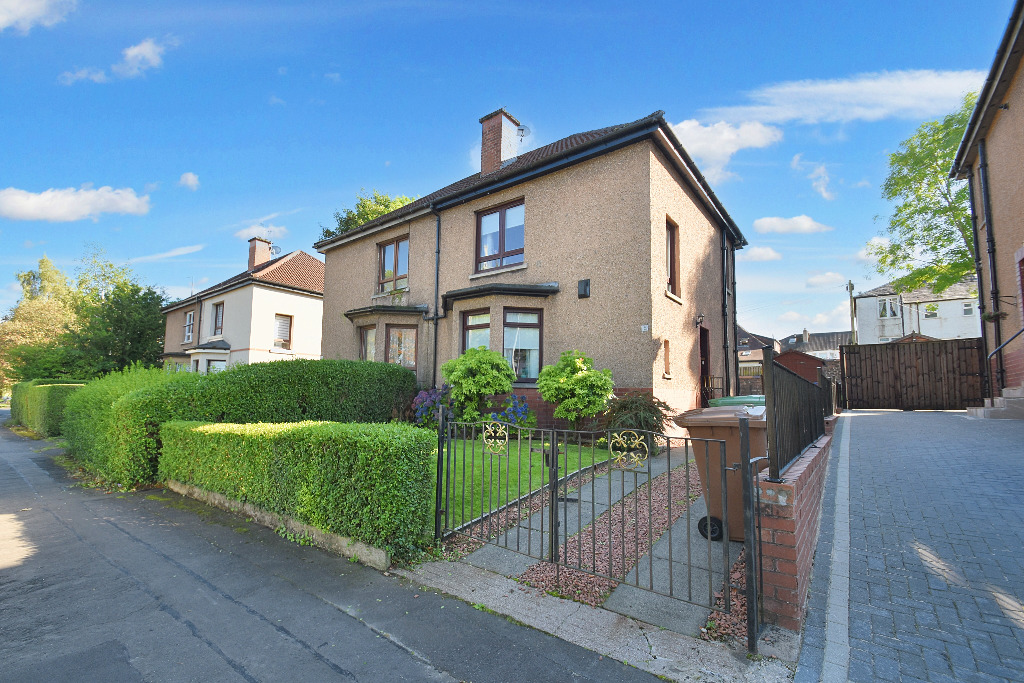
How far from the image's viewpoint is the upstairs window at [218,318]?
25.2 metres

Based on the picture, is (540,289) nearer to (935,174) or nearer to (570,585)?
(570,585)

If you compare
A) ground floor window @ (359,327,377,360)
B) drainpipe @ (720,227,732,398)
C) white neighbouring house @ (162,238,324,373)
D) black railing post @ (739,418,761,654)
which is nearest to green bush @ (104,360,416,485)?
ground floor window @ (359,327,377,360)

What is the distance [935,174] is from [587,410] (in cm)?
2151

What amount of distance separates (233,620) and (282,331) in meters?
22.9

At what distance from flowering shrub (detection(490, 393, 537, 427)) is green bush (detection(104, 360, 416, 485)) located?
3.84m

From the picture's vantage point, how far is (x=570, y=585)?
3.75m

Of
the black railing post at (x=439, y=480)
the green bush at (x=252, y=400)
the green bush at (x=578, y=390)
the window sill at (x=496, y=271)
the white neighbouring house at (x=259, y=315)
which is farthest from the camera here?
the white neighbouring house at (x=259, y=315)

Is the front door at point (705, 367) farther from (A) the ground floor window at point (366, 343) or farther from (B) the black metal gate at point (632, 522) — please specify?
(A) the ground floor window at point (366, 343)

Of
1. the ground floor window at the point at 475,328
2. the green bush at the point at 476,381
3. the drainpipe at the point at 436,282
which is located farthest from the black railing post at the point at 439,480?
the drainpipe at the point at 436,282

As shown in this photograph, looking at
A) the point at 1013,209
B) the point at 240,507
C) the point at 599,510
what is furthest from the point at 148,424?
the point at 1013,209

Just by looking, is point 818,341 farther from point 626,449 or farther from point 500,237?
point 626,449

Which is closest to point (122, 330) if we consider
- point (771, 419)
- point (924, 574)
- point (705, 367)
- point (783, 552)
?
point (705, 367)

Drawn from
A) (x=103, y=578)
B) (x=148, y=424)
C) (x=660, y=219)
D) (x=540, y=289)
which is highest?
(x=660, y=219)

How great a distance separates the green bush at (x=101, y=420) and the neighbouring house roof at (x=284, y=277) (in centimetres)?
1361
